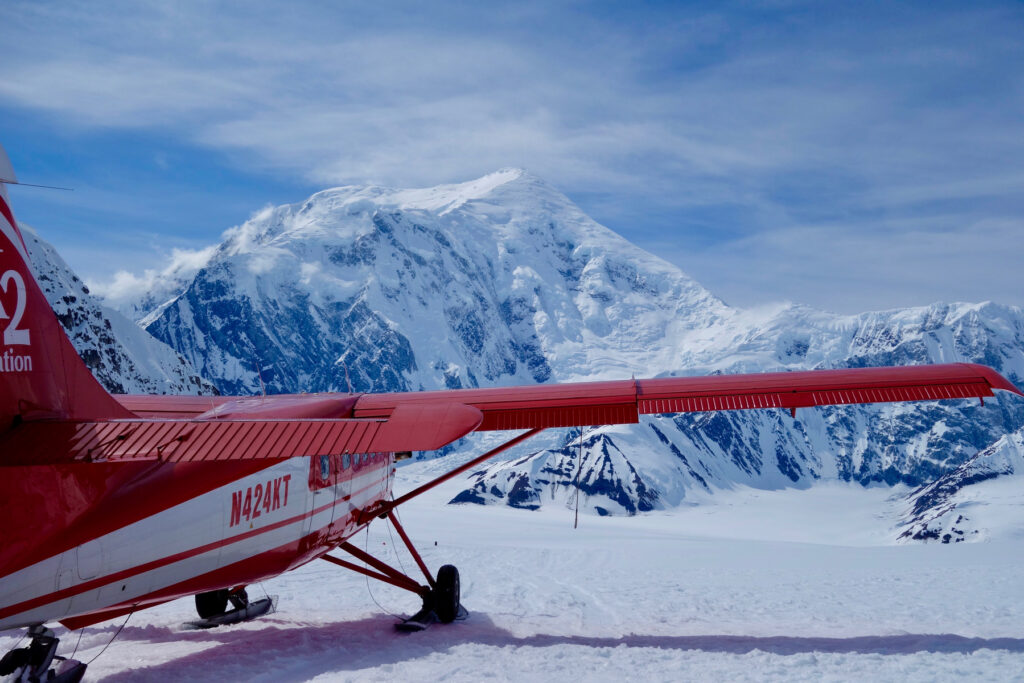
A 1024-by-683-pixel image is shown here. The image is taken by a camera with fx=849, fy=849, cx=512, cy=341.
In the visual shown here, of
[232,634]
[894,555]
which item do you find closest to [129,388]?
[894,555]

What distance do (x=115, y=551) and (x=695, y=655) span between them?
7.39 meters

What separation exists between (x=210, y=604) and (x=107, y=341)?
13202cm

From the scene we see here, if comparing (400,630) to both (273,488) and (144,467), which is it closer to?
(273,488)

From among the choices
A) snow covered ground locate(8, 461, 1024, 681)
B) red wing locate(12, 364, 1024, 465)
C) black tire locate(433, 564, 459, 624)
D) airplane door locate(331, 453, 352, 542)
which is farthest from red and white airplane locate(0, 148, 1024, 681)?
black tire locate(433, 564, 459, 624)

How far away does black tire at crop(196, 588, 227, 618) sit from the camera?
44.6ft

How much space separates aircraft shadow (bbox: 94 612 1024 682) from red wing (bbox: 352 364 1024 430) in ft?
10.6

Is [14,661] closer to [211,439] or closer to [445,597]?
[211,439]

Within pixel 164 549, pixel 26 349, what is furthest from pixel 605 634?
pixel 26 349

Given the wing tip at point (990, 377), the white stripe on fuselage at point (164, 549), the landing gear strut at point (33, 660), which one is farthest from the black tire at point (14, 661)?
the wing tip at point (990, 377)

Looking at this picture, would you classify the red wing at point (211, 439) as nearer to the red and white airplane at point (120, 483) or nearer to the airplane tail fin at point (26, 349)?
the red and white airplane at point (120, 483)

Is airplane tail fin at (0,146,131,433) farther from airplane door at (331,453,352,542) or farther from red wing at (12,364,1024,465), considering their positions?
airplane door at (331,453,352,542)

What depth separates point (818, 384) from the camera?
41.5 ft

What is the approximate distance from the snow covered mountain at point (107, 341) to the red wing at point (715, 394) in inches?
4699

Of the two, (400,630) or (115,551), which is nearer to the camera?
(115,551)
